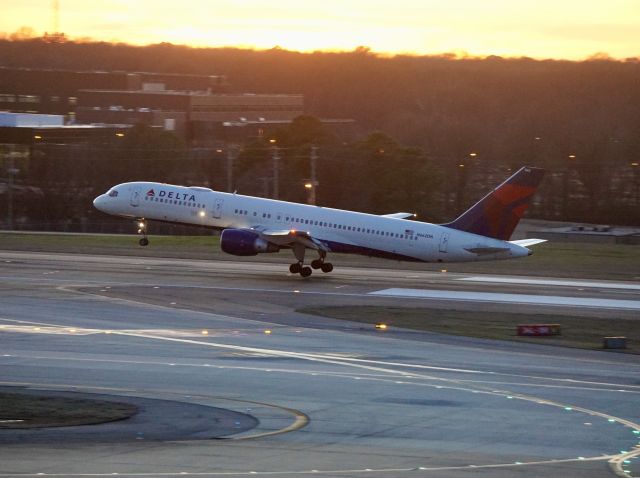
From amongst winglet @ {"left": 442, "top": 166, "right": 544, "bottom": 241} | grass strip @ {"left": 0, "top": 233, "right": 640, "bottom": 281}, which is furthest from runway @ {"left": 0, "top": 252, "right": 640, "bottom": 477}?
grass strip @ {"left": 0, "top": 233, "right": 640, "bottom": 281}

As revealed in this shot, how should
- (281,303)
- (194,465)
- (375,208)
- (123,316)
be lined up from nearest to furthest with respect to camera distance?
(194,465) < (123,316) < (281,303) < (375,208)

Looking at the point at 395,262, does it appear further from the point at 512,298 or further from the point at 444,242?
the point at 512,298

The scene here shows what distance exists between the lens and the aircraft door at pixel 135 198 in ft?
193

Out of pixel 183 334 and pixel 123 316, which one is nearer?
pixel 183 334

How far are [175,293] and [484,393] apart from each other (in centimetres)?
2170

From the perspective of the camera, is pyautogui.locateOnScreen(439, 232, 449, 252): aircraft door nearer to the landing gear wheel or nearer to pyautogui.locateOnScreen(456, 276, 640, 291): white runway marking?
pyautogui.locateOnScreen(456, 276, 640, 291): white runway marking

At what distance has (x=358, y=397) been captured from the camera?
2575 centimetres

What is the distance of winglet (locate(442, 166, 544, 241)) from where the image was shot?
176ft

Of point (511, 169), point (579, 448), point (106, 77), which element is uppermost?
point (106, 77)

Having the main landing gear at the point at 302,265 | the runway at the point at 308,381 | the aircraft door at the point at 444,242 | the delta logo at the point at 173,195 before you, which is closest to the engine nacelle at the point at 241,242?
the main landing gear at the point at 302,265

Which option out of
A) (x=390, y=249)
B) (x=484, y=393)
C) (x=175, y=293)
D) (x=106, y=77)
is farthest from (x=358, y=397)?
(x=106, y=77)

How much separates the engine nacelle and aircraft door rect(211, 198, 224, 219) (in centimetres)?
268

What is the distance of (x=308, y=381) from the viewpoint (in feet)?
90.4

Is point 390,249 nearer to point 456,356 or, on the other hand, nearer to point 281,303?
point 281,303
